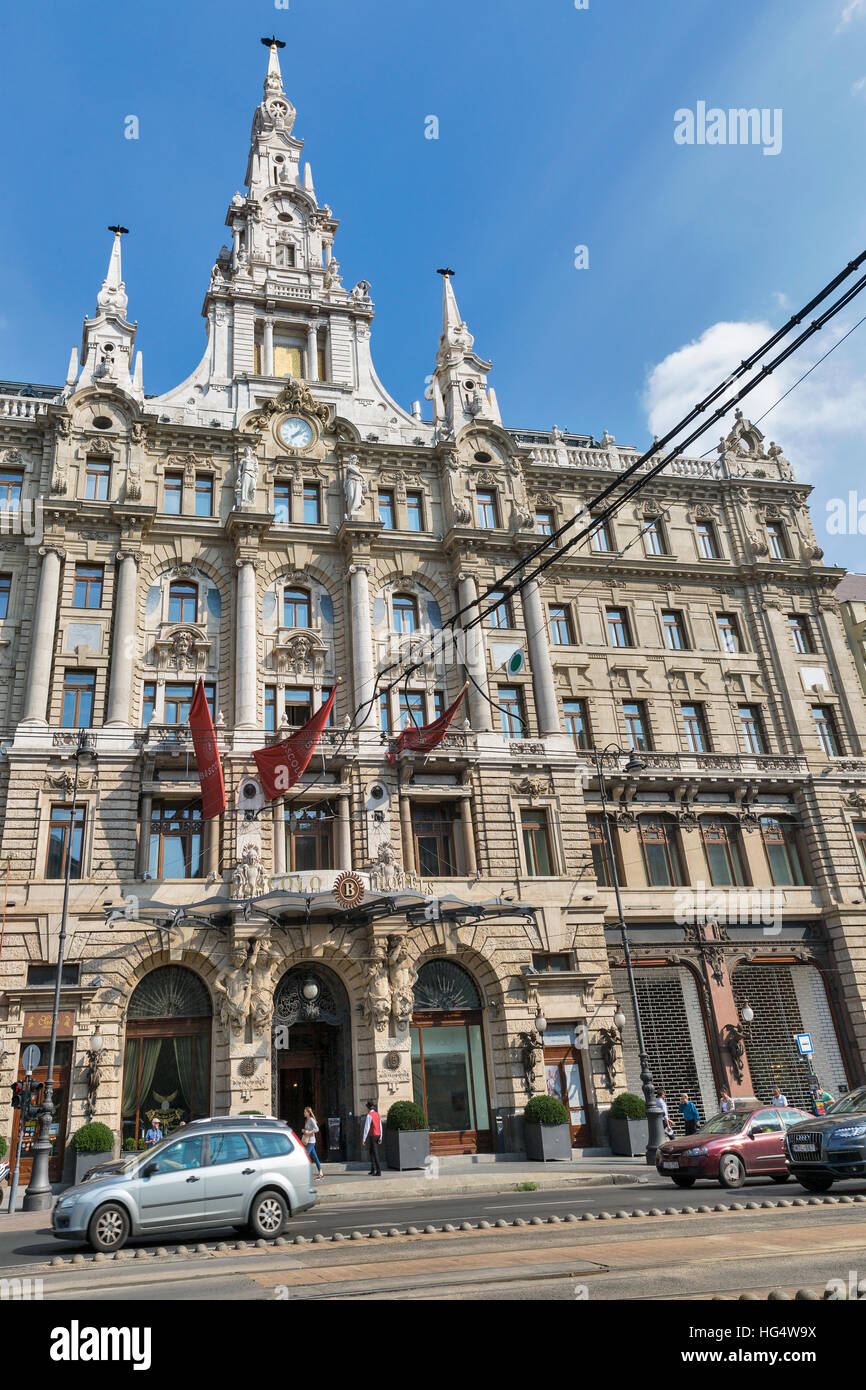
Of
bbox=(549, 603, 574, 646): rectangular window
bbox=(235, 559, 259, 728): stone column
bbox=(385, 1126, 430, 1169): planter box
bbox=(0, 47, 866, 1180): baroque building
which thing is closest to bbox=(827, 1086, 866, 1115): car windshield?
bbox=(385, 1126, 430, 1169): planter box

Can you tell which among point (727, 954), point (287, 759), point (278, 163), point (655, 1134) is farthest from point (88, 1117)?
point (278, 163)

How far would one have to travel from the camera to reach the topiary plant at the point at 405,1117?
30.4 metres

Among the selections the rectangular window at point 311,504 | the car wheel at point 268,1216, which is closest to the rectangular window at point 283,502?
the rectangular window at point 311,504

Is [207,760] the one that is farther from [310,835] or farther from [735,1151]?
[735,1151]

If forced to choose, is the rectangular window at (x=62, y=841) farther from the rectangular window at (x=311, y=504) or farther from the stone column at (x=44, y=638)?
the rectangular window at (x=311, y=504)

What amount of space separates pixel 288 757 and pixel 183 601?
34.8ft

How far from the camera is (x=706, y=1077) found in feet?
124

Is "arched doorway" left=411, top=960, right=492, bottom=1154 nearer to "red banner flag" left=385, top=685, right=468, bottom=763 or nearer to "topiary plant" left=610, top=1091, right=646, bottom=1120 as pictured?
"topiary plant" left=610, top=1091, right=646, bottom=1120

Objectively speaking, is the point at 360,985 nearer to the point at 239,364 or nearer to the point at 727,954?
the point at 727,954

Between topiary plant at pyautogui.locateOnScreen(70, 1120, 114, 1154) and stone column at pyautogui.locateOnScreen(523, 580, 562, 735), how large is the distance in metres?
21.4

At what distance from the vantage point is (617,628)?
4491cm

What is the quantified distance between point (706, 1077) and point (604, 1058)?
5.13 metres

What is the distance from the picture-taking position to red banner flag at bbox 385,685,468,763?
34.7 meters

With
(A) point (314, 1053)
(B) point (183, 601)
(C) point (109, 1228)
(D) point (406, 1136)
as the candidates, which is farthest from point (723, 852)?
(C) point (109, 1228)
